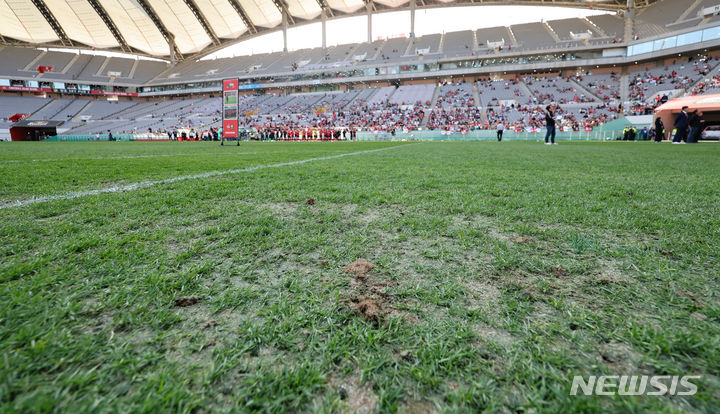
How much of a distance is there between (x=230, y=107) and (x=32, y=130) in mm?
34681

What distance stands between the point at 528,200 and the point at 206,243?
2570mm

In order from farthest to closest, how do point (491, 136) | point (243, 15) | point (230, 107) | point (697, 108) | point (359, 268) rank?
point (243, 15) < point (491, 136) < point (697, 108) < point (230, 107) < point (359, 268)

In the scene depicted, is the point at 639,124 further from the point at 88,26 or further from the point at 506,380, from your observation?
the point at 88,26

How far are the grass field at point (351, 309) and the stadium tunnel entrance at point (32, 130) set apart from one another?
143ft

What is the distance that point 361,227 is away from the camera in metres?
2.03

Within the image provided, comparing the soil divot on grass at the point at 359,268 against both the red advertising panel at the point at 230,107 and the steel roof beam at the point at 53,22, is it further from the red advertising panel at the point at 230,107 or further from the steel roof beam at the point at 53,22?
the steel roof beam at the point at 53,22

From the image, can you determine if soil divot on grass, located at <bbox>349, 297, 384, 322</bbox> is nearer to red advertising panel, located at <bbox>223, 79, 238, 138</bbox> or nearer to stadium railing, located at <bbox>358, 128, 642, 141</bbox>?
red advertising panel, located at <bbox>223, 79, 238, 138</bbox>

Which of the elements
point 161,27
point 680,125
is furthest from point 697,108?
point 161,27

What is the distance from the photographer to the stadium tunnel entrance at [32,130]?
→ 3147 cm

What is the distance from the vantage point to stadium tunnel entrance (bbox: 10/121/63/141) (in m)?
31.5

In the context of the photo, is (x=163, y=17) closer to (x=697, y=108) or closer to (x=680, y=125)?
(x=680, y=125)

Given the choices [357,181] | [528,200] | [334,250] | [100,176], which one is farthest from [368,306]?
[100,176]

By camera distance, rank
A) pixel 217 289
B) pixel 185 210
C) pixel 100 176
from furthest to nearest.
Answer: pixel 100 176, pixel 185 210, pixel 217 289

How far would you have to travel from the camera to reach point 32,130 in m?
33.3
